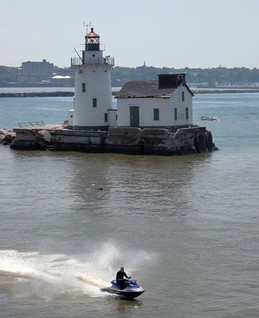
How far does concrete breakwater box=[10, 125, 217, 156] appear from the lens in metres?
49.6

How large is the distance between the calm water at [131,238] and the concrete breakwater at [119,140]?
3709 mm

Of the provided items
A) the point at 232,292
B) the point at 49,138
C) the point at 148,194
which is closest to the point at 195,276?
the point at 232,292

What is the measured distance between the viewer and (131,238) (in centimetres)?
2755

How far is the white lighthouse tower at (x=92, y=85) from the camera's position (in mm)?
53781

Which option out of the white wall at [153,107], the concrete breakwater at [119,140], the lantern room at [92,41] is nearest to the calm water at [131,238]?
the concrete breakwater at [119,140]

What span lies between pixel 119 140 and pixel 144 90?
3.87 metres

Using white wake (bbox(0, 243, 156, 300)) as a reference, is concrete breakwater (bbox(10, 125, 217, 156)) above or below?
above

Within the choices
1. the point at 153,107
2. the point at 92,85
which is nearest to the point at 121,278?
the point at 153,107

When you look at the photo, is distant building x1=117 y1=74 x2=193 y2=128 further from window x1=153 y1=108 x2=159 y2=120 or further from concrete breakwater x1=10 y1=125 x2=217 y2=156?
concrete breakwater x1=10 y1=125 x2=217 y2=156

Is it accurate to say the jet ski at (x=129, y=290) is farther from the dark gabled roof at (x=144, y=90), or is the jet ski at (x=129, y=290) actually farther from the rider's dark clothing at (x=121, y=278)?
the dark gabled roof at (x=144, y=90)

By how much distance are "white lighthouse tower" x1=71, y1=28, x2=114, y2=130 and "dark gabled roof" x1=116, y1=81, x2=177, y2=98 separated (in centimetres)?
216

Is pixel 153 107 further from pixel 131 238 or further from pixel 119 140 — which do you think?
A: pixel 131 238

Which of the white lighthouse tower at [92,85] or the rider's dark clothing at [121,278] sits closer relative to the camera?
the rider's dark clothing at [121,278]

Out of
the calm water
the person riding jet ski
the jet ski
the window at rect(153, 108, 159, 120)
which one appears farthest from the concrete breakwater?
the jet ski
